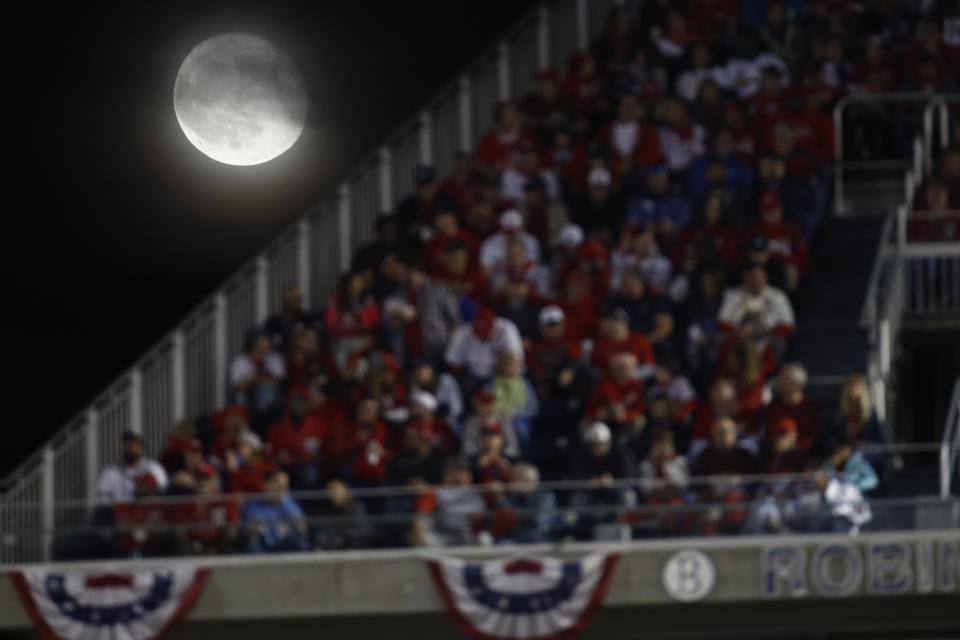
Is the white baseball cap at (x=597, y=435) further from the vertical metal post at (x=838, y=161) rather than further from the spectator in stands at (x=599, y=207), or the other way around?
the vertical metal post at (x=838, y=161)

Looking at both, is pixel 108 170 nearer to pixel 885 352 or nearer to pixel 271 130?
pixel 271 130

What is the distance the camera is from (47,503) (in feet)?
60.0

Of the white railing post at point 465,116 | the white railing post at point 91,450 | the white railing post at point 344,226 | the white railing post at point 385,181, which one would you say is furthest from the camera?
the white railing post at point 465,116

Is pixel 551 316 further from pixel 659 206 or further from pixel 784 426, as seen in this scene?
pixel 784 426

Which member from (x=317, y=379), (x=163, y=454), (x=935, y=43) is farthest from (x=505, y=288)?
(x=935, y=43)

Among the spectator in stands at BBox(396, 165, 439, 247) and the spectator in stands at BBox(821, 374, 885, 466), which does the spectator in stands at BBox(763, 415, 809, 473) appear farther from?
the spectator in stands at BBox(396, 165, 439, 247)

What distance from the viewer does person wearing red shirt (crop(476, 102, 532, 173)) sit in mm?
22062

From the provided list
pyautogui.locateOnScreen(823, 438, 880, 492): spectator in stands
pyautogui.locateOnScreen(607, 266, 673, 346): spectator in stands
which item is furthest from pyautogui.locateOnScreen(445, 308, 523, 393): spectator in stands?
pyautogui.locateOnScreen(823, 438, 880, 492): spectator in stands

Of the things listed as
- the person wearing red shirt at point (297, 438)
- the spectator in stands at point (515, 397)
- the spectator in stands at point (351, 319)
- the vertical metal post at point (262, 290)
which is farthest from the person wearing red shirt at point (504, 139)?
the spectator in stands at point (515, 397)

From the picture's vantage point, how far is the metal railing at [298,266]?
1997cm

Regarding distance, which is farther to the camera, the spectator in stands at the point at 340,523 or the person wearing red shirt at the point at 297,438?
the person wearing red shirt at the point at 297,438

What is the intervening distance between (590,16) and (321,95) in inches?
113

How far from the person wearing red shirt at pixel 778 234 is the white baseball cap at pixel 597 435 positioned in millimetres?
2587

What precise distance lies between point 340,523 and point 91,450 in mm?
3424
